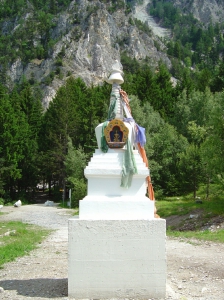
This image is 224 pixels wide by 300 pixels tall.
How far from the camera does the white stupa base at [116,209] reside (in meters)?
7.20

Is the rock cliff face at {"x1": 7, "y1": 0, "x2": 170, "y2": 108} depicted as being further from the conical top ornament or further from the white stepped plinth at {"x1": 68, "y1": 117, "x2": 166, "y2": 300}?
the white stepped plinth at {"x1": 68, "y1": 117, "x2": 166, "y2": 300}

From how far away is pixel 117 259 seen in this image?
22.8 feet

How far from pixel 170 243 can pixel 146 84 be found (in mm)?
36737

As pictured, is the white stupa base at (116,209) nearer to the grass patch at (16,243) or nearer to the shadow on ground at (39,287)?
the shadow on ground at (39,287)

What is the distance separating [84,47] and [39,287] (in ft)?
322

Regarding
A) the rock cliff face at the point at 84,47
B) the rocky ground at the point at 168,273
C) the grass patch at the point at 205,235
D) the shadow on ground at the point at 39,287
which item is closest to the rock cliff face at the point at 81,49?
the rock cliff face at the point at 84,47

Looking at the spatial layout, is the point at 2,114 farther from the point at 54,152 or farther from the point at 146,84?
the point at 146,84

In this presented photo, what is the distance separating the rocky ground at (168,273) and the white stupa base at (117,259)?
457mm

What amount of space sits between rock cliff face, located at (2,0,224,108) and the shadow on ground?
266 feet

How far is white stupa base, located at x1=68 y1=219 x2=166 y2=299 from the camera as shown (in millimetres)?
6895

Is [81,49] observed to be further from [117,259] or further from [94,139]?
[117,259]

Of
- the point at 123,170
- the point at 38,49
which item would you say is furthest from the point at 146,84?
the point at 38,49

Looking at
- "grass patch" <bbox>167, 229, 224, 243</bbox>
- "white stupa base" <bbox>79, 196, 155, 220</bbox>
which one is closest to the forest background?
"grass patch" <bbox>167, 229, 224, 243</bbox>

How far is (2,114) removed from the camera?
37250mm
